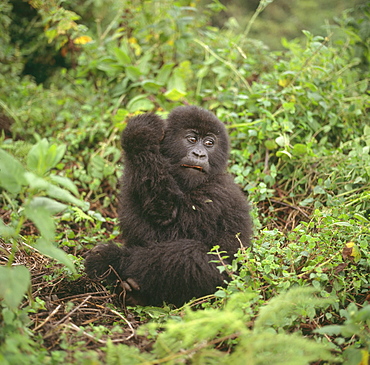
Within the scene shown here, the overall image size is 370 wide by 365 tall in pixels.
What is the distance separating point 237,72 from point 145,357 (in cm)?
393

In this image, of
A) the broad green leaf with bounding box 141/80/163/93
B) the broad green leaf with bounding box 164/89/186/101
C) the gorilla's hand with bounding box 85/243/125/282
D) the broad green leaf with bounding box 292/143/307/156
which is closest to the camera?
the gorilla's hand with bounding box 85/243/125/282

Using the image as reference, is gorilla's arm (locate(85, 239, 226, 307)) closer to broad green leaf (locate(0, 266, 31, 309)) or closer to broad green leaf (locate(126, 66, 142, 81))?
broad green leaf (locate(0, 266, 31, 309))

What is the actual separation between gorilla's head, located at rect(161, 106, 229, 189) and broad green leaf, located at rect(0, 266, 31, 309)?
Answer: 1629 mm

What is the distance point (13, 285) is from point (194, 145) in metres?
1.98

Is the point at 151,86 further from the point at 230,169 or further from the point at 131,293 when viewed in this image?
the point at 131,293

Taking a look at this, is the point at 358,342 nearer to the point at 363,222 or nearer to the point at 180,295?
the point at 363,222

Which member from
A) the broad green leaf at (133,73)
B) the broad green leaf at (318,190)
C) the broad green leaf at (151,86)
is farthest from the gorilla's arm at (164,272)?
the broad green leaf at (133,73)

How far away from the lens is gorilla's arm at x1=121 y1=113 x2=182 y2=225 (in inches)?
119

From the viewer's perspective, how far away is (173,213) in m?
3.05

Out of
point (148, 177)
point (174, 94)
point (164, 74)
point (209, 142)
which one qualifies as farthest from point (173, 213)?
point (164, 74)

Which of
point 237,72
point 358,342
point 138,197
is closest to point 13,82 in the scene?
point 237,72

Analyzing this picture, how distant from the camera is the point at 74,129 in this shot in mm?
4922

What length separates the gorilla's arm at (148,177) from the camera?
3035 mm

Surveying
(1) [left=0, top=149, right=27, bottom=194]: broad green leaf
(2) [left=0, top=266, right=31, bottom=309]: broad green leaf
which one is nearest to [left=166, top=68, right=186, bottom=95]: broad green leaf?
(1) [left=0, top=149, right=27, bottom=194]: broad green leaf
